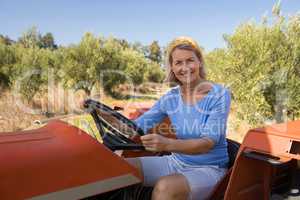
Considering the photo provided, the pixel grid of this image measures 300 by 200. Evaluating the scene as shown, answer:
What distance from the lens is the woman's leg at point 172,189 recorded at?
71.9 inches

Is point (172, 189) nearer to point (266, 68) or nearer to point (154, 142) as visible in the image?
point (154, 142)

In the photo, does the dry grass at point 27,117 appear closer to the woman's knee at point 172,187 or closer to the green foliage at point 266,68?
the green foliage at point 266,68

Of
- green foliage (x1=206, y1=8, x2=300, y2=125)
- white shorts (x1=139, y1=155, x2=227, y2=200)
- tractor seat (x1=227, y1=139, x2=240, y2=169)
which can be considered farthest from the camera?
green foliage (x1=206, y1=8, x2=300, y2=125)

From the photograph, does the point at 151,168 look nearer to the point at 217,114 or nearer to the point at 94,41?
the point at 217,114

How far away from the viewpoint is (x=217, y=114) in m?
2.03

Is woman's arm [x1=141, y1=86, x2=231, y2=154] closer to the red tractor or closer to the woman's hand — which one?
the woman's hand

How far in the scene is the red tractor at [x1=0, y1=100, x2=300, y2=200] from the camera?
1455mm

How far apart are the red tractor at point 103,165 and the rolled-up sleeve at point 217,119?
7.0 inches

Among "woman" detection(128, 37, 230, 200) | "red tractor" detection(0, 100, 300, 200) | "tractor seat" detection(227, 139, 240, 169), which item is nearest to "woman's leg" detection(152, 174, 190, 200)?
"woman" detection(128, 37, 230, 200)

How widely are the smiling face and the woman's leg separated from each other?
667 millimetres

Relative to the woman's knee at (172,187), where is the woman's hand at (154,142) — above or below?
above

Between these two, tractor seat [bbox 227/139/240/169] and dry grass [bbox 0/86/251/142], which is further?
dry grass [bbox 0/86/251/142]

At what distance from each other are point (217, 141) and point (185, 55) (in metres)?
0.58

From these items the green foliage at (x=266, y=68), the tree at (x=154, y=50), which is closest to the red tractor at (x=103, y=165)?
the green foliage at (x=266, y=68)
